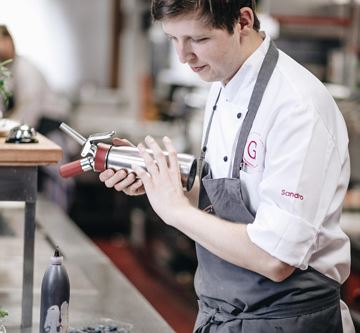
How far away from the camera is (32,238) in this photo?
2.41 m

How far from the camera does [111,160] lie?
2.15m

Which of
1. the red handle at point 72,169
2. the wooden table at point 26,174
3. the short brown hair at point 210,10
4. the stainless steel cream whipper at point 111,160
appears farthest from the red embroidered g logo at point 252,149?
the wooden table at point 26,174

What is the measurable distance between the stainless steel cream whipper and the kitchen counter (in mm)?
522

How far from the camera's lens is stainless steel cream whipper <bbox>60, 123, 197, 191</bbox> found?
2.09m

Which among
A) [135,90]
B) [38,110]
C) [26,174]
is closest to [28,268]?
[26,174]

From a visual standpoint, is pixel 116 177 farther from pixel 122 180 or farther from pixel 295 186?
pixel 295 186

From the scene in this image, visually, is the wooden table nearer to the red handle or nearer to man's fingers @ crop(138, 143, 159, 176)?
the red handle

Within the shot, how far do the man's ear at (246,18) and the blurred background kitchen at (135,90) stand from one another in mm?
2966

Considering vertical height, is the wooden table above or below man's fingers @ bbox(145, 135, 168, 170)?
below

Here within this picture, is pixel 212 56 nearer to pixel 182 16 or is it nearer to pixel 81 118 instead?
pixel 182 16

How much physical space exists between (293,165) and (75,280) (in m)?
1.37

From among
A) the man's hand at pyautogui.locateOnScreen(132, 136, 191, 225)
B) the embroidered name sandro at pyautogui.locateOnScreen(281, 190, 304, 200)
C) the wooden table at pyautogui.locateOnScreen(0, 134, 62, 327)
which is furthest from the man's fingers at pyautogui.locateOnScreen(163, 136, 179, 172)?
the wooden table at pyautogui.locateOnScreen(0, 134, 62, 327)

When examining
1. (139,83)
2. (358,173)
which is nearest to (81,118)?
(139,83)

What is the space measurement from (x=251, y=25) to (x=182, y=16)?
0.62 feet
